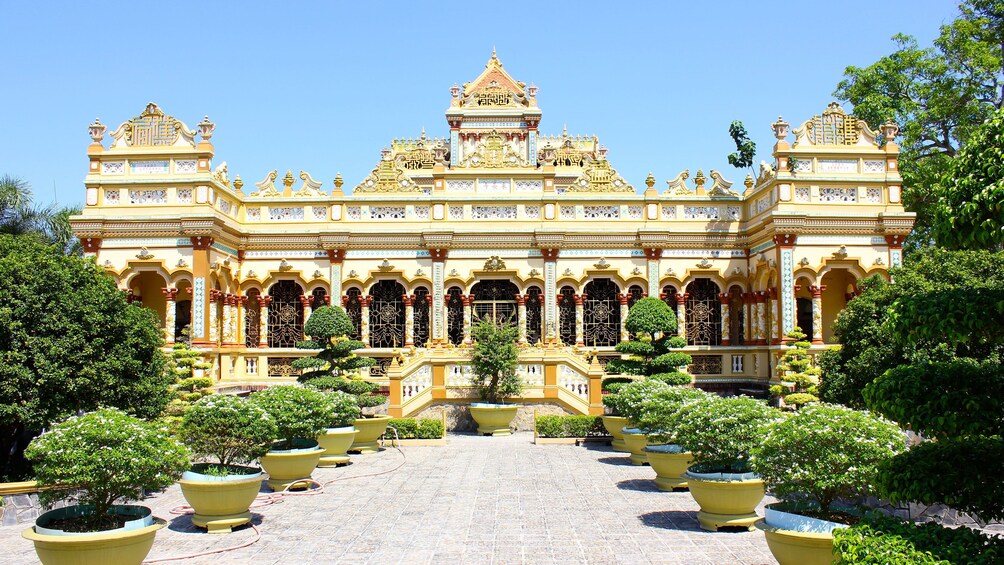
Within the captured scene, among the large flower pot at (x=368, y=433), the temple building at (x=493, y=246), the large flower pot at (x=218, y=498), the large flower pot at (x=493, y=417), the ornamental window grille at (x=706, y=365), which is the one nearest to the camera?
the large flower pot at (x=218, y=498)

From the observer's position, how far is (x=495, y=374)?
1966 centimetres

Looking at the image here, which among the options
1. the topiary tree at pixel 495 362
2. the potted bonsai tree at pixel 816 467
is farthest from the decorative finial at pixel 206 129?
the potted bonsai tree at pixel 816 467

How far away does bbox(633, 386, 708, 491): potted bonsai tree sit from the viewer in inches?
478

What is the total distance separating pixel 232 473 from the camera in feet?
32.4

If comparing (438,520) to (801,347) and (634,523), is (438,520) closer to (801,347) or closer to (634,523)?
(634,523)

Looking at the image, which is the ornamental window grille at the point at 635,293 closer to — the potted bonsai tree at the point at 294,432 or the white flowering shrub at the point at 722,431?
the potted bonsai tree at the point at 294,432

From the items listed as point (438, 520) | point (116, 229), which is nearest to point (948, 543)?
point (438, 520)

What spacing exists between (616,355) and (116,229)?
1522cm

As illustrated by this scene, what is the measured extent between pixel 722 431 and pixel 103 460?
270 inches

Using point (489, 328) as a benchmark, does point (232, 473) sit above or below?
below

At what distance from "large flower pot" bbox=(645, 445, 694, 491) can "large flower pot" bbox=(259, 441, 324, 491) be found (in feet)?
17.8

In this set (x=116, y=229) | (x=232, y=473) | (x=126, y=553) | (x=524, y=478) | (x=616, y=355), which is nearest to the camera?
(x=126, y=553)

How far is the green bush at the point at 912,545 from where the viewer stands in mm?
4840

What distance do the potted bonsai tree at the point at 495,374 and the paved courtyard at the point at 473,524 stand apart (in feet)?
15.2
